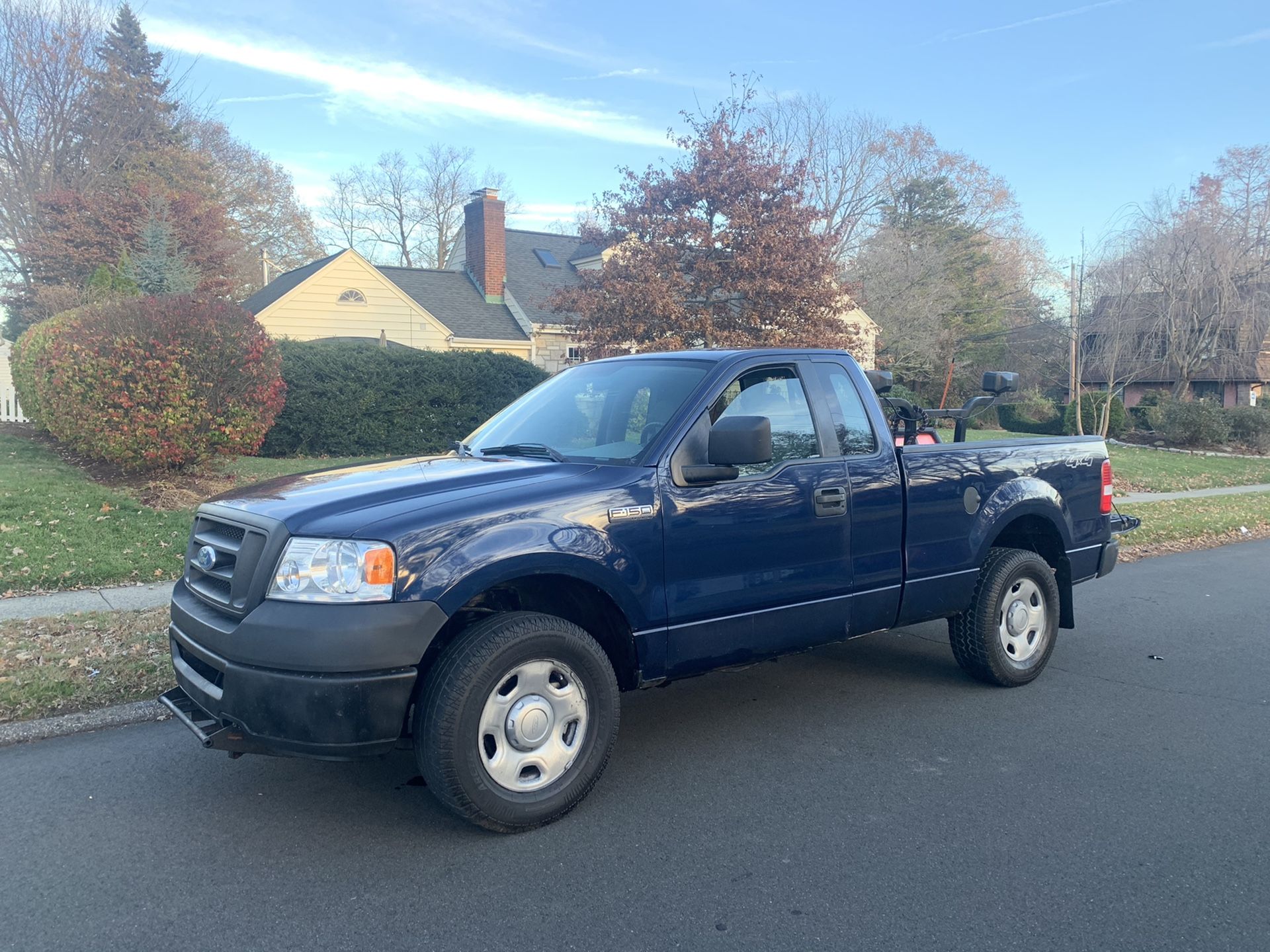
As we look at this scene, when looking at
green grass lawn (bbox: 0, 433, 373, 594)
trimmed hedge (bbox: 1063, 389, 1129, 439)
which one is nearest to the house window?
trimmed hedge (bbox: 1063, 389, 1129, 439)

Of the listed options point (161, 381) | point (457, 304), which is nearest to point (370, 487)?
point (161, 381)

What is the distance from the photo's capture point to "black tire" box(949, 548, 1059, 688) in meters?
5.52

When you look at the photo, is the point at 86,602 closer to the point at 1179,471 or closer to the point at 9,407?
the point at 9,407

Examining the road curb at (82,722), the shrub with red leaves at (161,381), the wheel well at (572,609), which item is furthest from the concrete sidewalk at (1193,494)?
the road curb at (82,722)

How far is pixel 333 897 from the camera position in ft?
10.8

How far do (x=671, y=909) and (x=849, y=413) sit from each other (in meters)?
2.78

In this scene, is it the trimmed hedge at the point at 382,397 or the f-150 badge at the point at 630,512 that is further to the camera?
the trimmed hedge at the point at 382,397

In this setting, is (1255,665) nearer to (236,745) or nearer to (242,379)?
(236,745)

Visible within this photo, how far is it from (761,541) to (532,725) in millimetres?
1372

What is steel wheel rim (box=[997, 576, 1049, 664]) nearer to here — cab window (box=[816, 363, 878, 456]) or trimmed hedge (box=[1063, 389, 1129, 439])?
cab window (box=[816, 363, 878, 456])

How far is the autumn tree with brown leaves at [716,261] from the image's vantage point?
15.0 metres

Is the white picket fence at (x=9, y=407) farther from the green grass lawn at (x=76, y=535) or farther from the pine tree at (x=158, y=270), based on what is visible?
the green grass lawn at (x=76, y=535)

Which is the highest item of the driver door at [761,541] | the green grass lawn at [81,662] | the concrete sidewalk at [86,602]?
the driver door at [761,541]

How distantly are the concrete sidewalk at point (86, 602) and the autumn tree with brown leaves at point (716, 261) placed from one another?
9086mm
